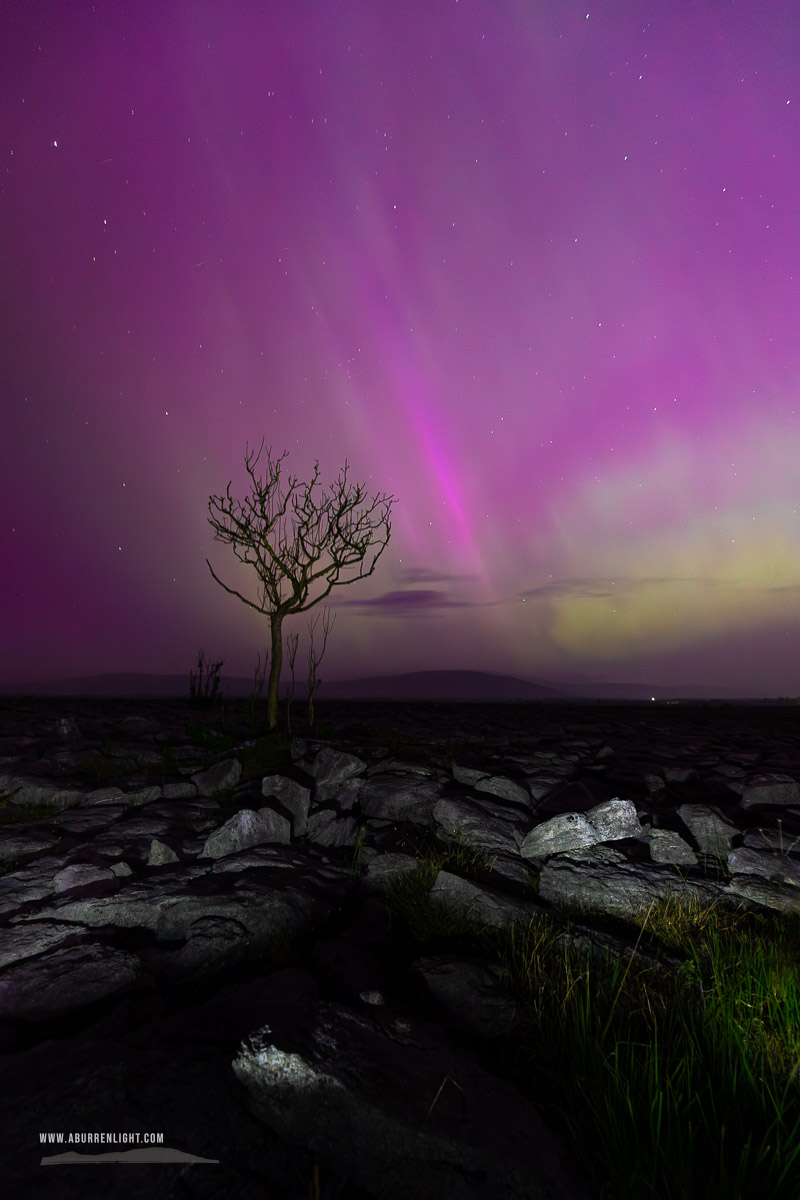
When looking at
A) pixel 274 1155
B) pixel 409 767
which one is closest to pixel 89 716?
pixel 409 767

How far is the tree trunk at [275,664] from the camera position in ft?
39.1

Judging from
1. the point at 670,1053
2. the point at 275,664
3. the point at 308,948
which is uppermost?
the point at 275,664

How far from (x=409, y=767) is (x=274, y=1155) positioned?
5015 millimetres

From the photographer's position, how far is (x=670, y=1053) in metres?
2.26

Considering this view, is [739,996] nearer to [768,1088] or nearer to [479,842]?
[768,1088]

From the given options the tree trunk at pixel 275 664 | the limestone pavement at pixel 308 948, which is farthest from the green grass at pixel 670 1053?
the tree trunk at pixel 275 664

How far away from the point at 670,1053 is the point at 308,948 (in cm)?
200

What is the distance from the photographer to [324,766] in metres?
7.14

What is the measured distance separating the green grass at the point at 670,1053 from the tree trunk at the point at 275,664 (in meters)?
9.00

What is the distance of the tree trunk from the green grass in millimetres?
8998

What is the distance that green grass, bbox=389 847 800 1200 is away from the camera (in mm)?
1749

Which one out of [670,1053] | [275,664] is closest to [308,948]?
[670,1053]

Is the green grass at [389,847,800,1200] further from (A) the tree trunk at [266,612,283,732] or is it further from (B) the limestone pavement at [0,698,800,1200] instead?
(A) the tree trunk at [266,612,283,732]

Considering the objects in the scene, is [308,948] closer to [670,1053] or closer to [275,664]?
[670,1053]
